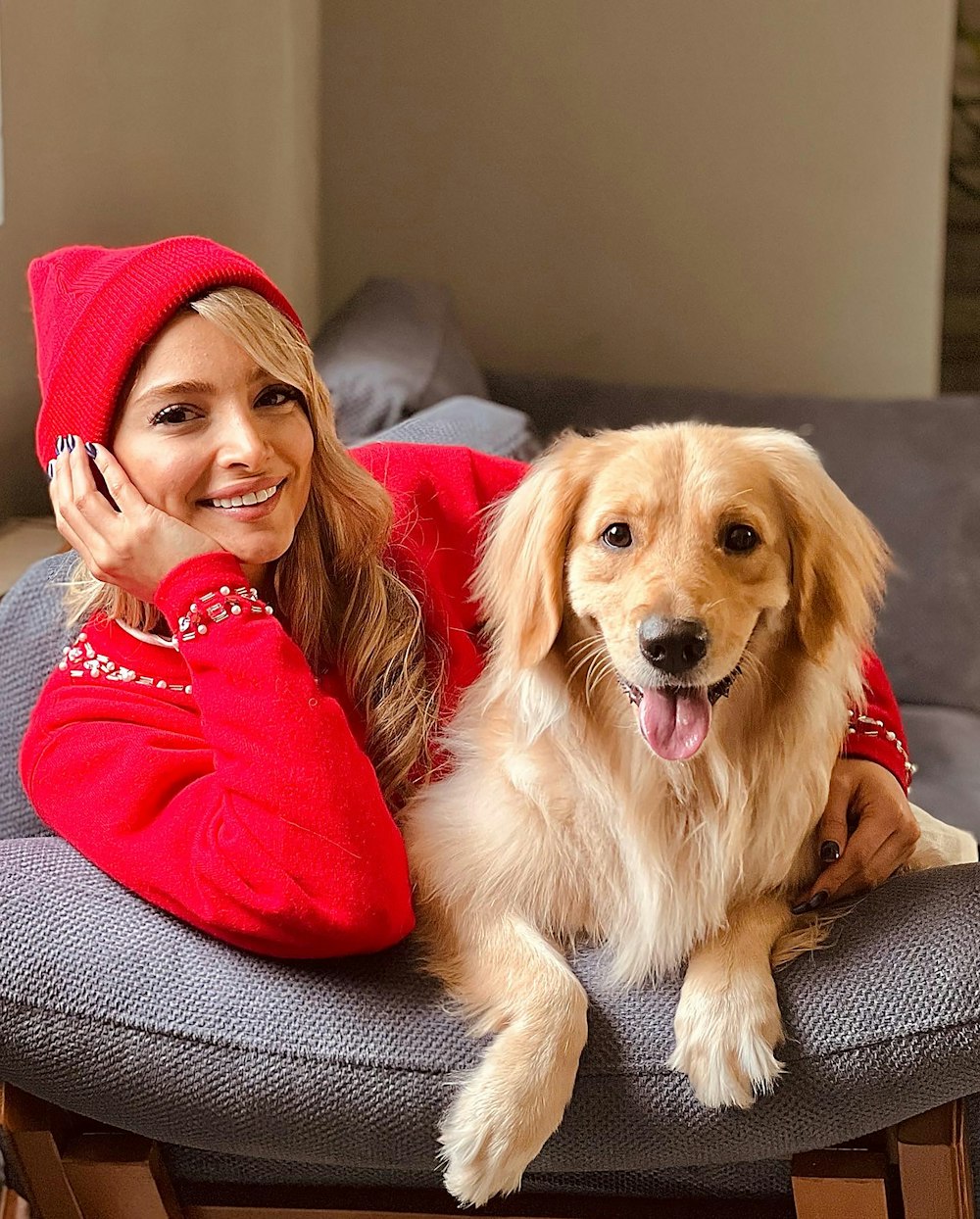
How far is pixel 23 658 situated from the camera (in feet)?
5.05

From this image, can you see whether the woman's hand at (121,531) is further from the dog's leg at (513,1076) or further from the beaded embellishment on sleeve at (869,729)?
the beaded embellishment on sleeve at (869,729)

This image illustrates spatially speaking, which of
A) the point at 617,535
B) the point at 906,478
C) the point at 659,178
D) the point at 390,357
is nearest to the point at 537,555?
the point at 617,535

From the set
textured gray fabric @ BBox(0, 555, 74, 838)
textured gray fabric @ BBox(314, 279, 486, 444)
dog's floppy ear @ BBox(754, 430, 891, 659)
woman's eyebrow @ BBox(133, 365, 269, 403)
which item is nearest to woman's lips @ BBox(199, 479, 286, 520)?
woman's eyebrow @ BBox(133, 365, 269, 403)

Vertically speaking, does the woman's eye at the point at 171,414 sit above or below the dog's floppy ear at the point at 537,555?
above

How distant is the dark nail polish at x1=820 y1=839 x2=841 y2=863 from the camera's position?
1.31 metres

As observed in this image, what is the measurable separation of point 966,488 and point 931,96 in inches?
46.2

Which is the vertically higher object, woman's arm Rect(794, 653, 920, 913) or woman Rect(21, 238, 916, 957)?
woman Rect(21, 238, 916, 957)

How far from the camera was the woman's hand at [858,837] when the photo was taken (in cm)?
131

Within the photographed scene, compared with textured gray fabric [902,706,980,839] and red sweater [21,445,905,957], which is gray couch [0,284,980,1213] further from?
textured gray fabric [902,706,980,839]

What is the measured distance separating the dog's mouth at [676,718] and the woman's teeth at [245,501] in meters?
0.38

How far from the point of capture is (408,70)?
3334 mm

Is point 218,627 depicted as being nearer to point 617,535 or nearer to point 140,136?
point 617,535

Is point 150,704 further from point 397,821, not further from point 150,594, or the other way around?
point 397,821

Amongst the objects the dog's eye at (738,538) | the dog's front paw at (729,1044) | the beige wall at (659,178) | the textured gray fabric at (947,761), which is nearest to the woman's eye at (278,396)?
the dog's eye at (738,538)
